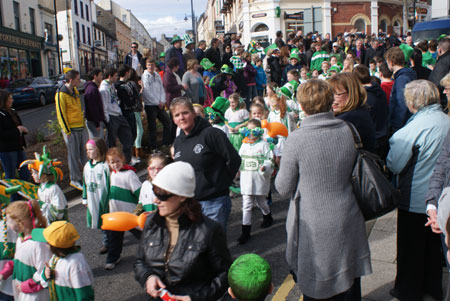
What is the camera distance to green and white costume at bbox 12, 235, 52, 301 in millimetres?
3277

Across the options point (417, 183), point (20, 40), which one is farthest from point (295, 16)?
point (417, 183)

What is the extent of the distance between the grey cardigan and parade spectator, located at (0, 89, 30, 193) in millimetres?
5380

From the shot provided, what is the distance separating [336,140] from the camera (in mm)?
2736

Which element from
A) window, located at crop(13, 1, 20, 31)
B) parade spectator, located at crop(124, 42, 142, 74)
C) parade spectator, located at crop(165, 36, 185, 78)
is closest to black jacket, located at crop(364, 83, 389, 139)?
parade spectator, located at crop(165, 36, 185, 78)

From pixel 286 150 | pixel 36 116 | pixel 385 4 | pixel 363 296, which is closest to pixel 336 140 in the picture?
pixel 286 150

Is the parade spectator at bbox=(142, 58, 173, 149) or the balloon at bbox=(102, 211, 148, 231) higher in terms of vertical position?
the parade spectator at bbox=(142, 58, 173, 149)

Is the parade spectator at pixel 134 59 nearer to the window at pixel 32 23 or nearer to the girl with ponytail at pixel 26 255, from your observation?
the girl with ponytail at pixel 26 255

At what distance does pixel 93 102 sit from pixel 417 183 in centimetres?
623

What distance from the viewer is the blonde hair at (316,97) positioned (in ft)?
9.11

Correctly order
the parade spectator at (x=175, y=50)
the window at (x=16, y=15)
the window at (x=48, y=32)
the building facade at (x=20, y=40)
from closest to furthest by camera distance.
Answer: the parade spectator at (x=175, y=50) → the building facade at (x=20, y=40) → the window at (x=16, y=15) → the window at (x=48, y=32)

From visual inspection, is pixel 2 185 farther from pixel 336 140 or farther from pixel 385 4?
pixel 385 4

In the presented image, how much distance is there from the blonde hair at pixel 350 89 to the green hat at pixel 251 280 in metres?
1.86

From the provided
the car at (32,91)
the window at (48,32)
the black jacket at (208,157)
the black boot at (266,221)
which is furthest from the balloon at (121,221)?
the window at (48,32)

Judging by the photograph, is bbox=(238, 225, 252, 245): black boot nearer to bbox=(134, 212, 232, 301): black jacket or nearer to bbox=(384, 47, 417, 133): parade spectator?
bbox=(384, 47, 417, 133): parade spectator
